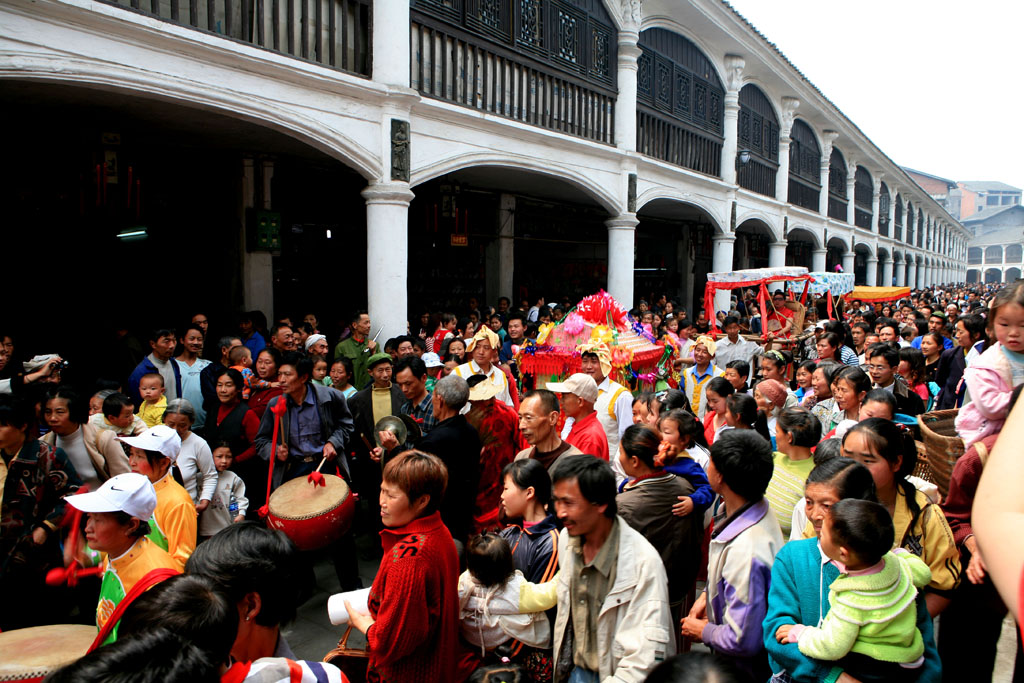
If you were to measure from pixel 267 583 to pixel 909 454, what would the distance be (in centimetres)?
269

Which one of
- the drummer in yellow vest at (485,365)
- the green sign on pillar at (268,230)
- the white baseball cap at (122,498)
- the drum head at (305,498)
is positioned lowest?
the drum head at (305,498)

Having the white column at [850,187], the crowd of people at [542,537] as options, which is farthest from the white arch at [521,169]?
the white column at [850,187]

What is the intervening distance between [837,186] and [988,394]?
27586mm

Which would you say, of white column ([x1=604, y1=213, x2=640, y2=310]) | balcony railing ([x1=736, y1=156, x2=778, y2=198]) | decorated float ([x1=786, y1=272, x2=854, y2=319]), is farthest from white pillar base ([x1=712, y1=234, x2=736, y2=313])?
white column ([x1=604, y1=213, x2=640, y2=310])

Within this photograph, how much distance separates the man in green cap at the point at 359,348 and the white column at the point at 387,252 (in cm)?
58

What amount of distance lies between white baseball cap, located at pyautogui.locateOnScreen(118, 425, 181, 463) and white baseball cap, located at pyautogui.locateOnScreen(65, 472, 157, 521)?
0.73 metres

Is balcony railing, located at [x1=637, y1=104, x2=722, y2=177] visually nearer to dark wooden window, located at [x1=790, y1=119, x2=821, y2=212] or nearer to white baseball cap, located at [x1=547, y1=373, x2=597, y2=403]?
dark wooden window, located at [x1=790, y1=119, x2=821, y2=212]

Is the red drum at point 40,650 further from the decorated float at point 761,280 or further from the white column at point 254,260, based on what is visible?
the decorated float at point 761,280

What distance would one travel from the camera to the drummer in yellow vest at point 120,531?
2471 millimetres

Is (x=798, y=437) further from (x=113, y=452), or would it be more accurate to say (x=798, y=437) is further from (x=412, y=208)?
(x=412, y=208)

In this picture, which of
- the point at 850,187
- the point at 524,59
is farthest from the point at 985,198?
the point at 524,59

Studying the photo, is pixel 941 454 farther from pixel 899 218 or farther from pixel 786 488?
pixel 899 218

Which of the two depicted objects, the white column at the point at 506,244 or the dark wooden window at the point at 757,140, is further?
the dark wooden window at the point at 757,140

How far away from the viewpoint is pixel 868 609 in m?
1.94
